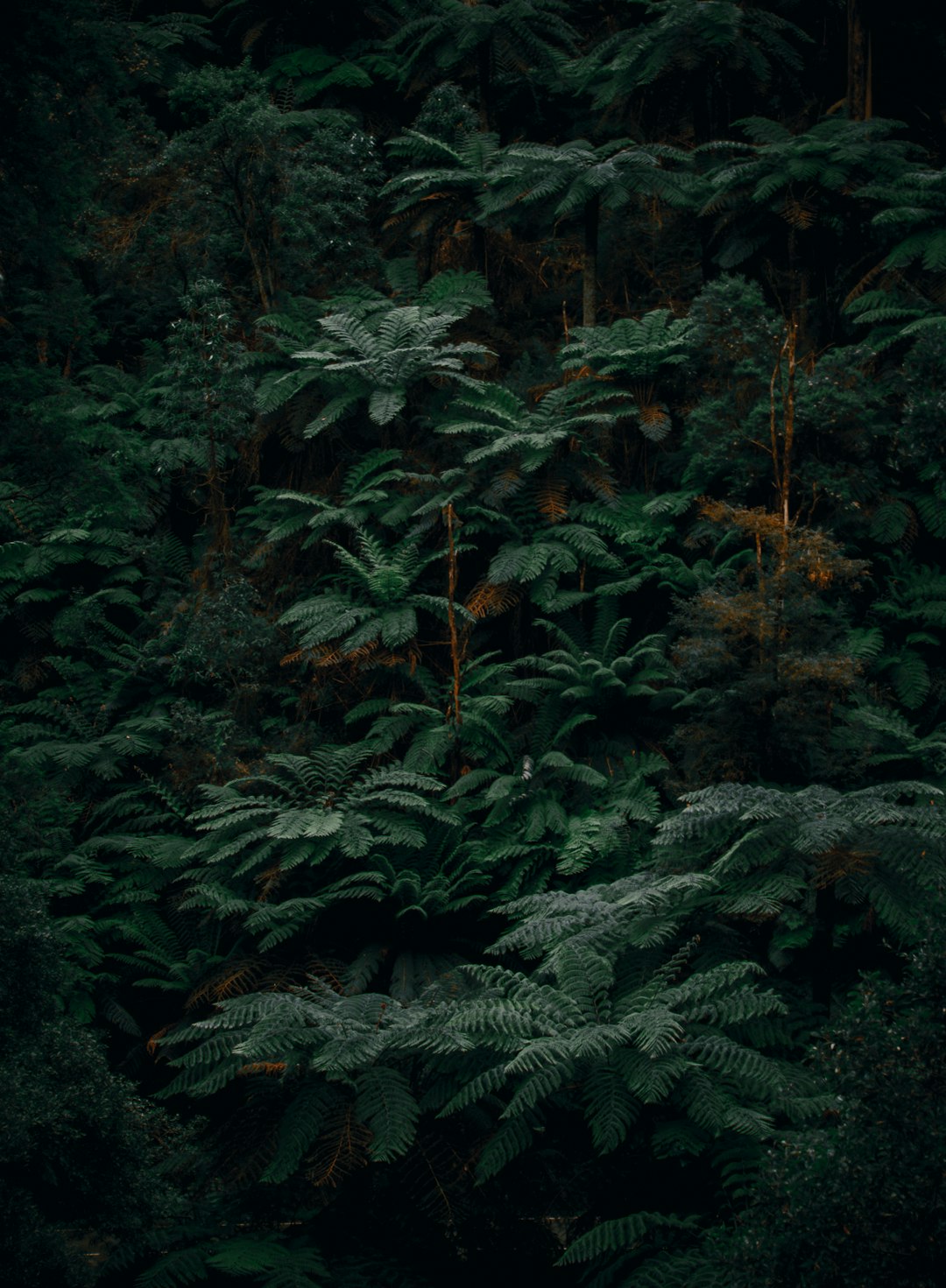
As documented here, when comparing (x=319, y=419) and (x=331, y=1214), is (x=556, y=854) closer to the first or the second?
(x=331, y=1214)

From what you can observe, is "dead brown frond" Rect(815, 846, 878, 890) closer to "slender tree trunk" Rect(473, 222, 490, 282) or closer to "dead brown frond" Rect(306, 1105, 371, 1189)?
"dead brown frond" Rect(306, 1105, 371, 1189)

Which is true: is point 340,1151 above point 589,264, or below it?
below

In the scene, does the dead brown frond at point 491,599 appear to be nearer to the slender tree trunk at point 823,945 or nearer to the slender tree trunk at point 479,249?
the slender tree trunk at point 823,945

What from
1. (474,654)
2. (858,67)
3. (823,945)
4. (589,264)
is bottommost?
(823,945)

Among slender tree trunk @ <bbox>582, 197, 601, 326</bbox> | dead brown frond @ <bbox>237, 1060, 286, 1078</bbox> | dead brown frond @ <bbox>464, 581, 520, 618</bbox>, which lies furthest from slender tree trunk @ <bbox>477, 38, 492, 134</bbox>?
dead brown frond @ <bbox>237, 1060, 286, 1078</bbox>

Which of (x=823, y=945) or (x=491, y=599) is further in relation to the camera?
(x=491, y=599)

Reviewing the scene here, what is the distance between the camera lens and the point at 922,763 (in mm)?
8320

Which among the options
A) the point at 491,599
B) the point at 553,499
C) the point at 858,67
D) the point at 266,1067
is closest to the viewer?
the point at 266,1067

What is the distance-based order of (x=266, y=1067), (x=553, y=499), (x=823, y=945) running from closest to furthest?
(x=823, y=945) → (x=266, y=1067) → (x=553, y=499)

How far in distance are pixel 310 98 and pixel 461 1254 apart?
1583cm

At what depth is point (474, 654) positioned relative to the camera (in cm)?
1164

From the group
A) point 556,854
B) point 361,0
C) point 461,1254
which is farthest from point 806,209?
point 461,1254

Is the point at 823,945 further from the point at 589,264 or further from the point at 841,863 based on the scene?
the point at 589,264

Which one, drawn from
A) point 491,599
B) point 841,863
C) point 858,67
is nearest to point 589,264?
point 858,67
